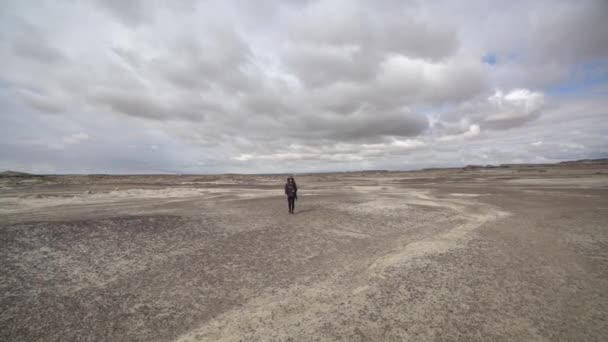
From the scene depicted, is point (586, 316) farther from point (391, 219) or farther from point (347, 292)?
point (391, 219)

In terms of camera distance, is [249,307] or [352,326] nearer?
[352,326]

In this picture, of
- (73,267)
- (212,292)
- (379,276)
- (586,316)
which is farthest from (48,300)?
(586,316)

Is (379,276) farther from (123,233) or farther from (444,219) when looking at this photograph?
(123,233)

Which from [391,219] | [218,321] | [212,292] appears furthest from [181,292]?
[391,219]

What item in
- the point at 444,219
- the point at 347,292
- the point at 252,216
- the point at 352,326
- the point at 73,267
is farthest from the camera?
the point at 252,216

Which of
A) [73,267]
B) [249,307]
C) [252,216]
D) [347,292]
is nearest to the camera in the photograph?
[249,307]

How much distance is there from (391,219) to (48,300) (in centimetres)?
1684

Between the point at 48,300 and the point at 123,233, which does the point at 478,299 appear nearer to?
the point at 48,300

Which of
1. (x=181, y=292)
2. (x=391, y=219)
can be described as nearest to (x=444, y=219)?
(x=391, y=219)

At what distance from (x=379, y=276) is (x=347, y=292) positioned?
1.61 meters

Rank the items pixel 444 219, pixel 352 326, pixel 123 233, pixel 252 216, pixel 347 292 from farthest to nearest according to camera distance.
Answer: pixel 252 216
pixel 444 219
pixel 123 233
pixel 347 292
pixel 352 326

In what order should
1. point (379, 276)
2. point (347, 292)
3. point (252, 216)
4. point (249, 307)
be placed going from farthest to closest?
point (252, 216) < point (379, 276) < point (347, 292) < point (249, 307)

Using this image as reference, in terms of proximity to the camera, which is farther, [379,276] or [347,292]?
[379,276]

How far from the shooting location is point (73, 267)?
30.1ft
